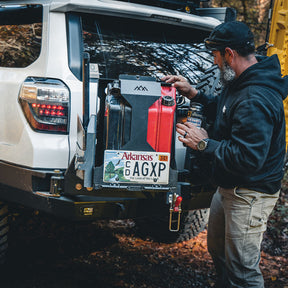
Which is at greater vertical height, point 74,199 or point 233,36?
point 233,36

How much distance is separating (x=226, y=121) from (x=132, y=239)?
2653 mm

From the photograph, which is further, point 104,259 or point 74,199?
point 104,259

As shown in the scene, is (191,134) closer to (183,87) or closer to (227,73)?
(227,73)

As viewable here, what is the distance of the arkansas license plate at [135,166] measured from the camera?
2.51m

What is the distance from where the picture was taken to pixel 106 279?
3.63 m

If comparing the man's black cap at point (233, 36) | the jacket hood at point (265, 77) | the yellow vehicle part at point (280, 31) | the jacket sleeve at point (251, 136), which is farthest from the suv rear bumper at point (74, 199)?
the yellow vehicle part at point (280, 31)

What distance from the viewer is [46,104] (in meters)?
2.86

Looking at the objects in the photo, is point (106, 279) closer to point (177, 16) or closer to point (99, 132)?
point (99, 132)

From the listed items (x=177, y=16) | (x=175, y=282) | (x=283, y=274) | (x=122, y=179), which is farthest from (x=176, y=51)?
(x=283, y=274)

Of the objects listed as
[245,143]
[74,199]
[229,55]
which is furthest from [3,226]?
[229,55]

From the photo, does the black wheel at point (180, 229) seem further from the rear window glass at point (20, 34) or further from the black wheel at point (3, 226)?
the rear window glass at point (20, 34)

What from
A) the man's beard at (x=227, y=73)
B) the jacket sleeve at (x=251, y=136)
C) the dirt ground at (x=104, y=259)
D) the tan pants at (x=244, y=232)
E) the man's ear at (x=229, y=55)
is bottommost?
the dirt ground at (x=104, y=259)

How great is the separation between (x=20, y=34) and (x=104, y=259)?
2362 millimetres

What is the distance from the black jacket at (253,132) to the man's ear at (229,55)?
133mm
